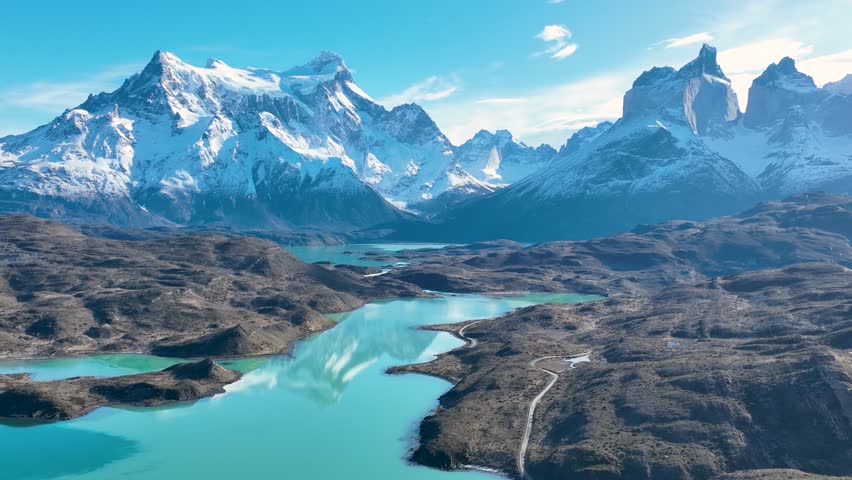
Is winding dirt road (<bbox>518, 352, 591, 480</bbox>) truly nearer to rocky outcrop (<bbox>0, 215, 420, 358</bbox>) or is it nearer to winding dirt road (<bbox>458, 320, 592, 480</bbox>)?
winding dirt road (<bbox>458, 320, 592, 480</bbox>)

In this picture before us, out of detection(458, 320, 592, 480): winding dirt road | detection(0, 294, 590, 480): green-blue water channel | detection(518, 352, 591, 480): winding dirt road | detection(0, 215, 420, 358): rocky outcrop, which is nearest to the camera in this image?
detection(0, 294, 590, 480): green-blue water channel

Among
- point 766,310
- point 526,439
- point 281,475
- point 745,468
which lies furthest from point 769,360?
point 281,475

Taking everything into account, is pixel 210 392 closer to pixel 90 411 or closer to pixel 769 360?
pixel 90 411

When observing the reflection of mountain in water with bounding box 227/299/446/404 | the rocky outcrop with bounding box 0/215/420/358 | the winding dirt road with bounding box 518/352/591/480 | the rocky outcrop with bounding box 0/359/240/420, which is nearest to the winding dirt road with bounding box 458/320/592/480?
the winding dirt road with bounding box 518/352/591/480

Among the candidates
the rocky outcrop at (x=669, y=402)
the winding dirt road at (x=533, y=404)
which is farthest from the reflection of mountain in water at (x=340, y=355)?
the winding dirt road at (x=533, y=404)

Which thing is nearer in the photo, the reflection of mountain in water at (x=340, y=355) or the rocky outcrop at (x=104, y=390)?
the rocky outcrop at (x=104, y=390)

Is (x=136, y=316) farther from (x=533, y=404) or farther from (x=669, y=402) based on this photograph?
(x=669, y=402)

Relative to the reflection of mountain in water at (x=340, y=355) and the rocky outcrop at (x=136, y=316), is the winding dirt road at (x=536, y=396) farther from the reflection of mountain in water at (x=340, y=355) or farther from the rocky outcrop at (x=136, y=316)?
the rocky outcrop at (x=136, y=316)
